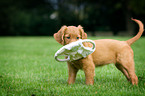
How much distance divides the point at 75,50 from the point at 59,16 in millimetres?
30144

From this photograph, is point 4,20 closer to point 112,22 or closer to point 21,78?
point 112,22

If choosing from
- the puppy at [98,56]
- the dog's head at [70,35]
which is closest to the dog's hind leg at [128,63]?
the puppy at [98,56]

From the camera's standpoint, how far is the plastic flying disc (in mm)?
3189

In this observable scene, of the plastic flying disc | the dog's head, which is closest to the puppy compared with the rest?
the dog's head

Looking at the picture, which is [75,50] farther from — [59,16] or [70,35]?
[59,16]

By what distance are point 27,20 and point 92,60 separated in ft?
102

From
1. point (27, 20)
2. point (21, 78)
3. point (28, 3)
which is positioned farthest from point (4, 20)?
point (21, 78)

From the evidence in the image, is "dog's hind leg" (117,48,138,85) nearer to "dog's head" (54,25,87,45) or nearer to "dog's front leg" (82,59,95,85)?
"dog's front leg" (82,59,95,85)

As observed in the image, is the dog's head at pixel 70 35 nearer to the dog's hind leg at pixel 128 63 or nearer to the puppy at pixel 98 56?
the puppy at pixel 98 56

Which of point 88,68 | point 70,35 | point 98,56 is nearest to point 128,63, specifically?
point 98,56

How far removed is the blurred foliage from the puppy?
24.7m

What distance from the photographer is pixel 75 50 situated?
131 inches

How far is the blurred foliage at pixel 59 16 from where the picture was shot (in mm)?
30030

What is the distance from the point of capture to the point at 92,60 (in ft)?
12.3
